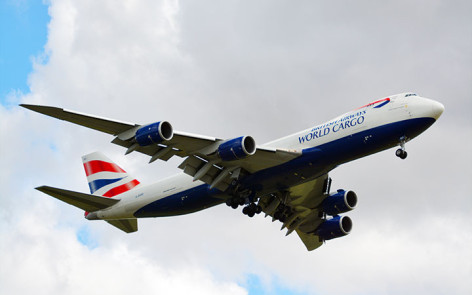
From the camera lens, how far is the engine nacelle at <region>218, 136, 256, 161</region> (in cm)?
3500

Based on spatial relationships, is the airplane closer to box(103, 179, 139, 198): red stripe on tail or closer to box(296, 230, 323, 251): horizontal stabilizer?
box(103, 179, 139, 198): red stripe on tail

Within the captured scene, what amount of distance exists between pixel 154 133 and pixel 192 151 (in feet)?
12.4

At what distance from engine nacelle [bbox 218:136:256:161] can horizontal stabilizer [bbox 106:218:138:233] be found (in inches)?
496

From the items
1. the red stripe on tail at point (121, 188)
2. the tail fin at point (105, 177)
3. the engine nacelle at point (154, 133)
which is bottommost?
the engine nacelle at point (154, 133)

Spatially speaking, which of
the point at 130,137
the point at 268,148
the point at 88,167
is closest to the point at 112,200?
the point at 88,167

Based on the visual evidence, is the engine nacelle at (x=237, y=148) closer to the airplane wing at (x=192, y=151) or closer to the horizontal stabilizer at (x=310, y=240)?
the airplane wing at (x=192, y=151)

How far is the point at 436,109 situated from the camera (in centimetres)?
3509

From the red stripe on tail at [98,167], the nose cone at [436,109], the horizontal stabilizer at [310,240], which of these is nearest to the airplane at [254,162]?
the nose cone at [436,109]

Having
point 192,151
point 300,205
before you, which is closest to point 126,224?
point 192,151

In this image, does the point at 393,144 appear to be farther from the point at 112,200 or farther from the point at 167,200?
the point at 112,200

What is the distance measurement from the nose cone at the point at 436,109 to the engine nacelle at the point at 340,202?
10.1m

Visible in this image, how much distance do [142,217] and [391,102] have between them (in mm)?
17466

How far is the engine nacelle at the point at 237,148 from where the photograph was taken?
3500 cm

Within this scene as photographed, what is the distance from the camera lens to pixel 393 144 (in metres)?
35.7
